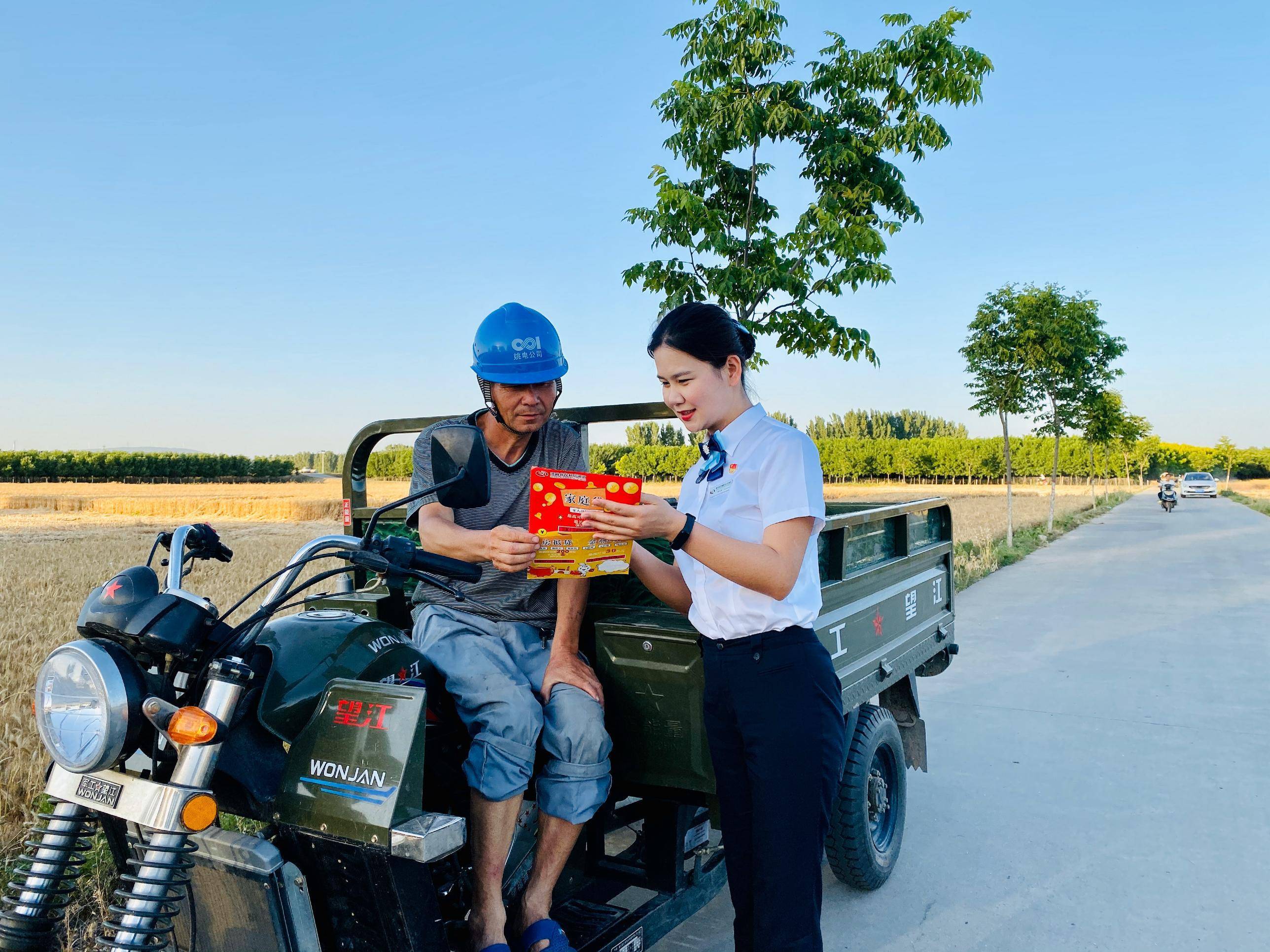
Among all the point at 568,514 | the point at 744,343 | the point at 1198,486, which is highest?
the point at 744,343

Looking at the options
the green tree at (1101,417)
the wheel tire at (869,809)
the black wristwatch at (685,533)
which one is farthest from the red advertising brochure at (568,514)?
the green tree at (1101,417)

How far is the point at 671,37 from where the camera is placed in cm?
750

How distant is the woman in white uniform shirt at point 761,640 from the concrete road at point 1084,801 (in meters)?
1.18

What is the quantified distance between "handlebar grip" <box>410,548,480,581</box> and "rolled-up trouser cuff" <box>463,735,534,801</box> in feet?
1.65

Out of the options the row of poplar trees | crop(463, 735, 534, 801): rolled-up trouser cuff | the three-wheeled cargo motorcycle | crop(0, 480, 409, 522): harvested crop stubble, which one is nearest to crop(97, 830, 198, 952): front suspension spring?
the three-wheeled cargo motorcycle

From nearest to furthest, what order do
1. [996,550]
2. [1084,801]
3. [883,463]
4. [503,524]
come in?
[503,524]
[1084,801]
[996,550]
[883,463]

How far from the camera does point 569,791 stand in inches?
93.7

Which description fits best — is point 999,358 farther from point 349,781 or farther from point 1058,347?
point 349,781

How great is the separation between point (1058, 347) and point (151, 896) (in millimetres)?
18363

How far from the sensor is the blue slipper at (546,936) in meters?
2.27

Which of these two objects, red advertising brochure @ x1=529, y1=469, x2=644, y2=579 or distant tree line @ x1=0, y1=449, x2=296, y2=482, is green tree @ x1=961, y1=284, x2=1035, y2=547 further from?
distant tree line @ x1=0, y1=449, x2=296, y2=482

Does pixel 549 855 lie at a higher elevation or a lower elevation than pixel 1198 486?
higher

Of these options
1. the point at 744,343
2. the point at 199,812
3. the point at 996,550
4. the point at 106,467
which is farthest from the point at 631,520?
the point at 106,467

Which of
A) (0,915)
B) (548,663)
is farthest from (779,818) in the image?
(0,915)
